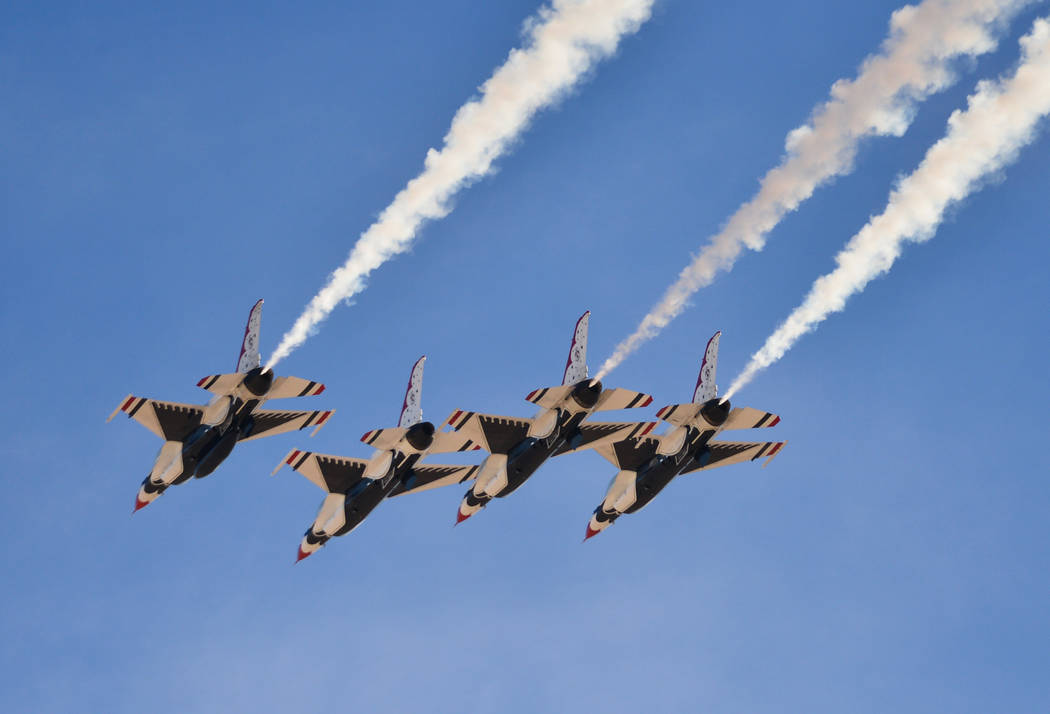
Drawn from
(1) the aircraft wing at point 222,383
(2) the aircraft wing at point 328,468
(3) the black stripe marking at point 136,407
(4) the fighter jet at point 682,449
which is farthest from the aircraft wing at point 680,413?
(3) the black stripe marking at point 136,407

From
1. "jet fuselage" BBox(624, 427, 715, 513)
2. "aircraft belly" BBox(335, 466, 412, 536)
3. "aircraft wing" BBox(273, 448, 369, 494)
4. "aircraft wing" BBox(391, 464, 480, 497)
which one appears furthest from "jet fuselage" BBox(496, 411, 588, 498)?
"aircraft wing" BBox(273, 448, 369, 494)

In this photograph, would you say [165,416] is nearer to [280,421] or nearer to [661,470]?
[280,421]

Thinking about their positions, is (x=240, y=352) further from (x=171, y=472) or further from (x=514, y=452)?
(x=514, y=452)

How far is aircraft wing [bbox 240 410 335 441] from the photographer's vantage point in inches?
2721

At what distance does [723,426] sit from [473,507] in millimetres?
11935

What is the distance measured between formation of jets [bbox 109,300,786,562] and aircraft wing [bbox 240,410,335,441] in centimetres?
4

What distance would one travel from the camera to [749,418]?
66.4 m

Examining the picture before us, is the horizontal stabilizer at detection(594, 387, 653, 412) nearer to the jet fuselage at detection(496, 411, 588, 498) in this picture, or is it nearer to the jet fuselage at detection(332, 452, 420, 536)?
the jet fuselage at detection(496, 411, 588, 498)

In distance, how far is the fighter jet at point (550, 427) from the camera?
2564 inches

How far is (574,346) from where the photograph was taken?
66.1 m

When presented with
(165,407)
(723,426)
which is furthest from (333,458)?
(723,426)

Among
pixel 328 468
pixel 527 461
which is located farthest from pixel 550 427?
pixel 328 468

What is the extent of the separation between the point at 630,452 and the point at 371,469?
11538 millimetres

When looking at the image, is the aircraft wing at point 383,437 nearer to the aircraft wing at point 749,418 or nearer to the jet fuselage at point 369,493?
the jet fuselage at point 369,493
